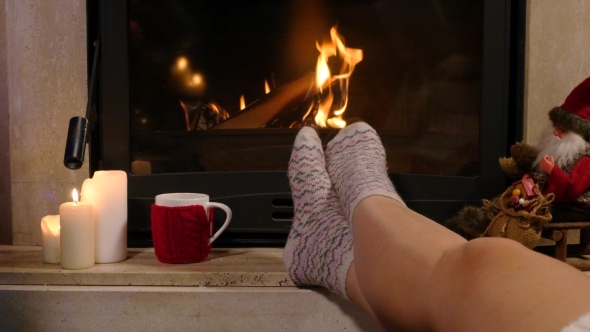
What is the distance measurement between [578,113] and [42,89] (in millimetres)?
898

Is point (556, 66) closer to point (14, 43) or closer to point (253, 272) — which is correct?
point (253, 272)

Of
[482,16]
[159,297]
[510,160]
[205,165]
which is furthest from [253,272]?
[482,16]

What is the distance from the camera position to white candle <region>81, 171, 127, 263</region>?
2.80 feet

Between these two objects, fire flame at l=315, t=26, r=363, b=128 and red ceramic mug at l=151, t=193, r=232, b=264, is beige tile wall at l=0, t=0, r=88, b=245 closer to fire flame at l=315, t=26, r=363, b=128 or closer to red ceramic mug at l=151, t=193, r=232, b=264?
red ceramic mug at l=151, t=193, r=232, b=264

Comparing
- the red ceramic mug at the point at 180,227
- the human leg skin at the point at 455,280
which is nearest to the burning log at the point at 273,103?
the red ceramic mug at the point at 180,227

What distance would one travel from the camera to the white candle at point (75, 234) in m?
0.80

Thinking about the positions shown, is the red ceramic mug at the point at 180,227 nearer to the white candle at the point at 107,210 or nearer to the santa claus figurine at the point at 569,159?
the white candle at the point at 107,210

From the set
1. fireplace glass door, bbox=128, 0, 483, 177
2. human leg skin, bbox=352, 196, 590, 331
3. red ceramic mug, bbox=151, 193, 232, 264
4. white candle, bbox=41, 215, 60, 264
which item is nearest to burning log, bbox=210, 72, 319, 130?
fireplace glass door, bbox=128, 0, 483, 177

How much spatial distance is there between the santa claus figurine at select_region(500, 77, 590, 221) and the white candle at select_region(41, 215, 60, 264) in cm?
75

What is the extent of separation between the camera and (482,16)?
969mm

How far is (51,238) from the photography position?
85 cm

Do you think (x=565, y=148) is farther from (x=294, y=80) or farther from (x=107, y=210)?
(x=107, y=210)

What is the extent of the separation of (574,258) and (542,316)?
0.63 metres

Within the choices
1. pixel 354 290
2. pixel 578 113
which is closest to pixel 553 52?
pixel 578 113
